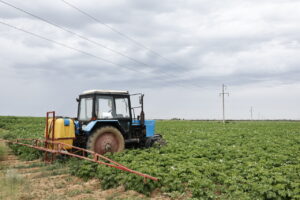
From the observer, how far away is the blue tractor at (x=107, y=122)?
9.34 meters

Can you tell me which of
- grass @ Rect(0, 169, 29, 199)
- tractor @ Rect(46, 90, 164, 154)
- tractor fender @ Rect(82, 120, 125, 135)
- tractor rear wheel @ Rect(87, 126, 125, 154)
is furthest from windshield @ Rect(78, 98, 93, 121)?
grass @ Rect(0, 169, 29, 199)

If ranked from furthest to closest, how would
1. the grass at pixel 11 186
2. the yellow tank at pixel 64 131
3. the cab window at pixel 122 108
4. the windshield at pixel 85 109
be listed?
the cab window at pixel 122 108
the windshield at pixel 85 109
the yellow tank at pixel 64 131
the grass at pixel 11 186

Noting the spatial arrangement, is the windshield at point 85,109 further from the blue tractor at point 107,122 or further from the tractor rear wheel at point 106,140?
the tractor rear wheel at point 106,140

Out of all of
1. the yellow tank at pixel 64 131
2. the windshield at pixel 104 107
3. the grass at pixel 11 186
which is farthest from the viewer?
the windshield at pixel 104 107

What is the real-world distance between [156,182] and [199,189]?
3.43 feet

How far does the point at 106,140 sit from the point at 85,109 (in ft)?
5.32

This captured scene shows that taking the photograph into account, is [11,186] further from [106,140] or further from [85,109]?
[85,109]

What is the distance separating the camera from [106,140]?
951 centimetres

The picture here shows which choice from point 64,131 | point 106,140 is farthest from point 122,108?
point 64,131

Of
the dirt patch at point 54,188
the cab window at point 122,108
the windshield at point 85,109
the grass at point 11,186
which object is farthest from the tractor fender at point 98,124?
the grass at point 11,186

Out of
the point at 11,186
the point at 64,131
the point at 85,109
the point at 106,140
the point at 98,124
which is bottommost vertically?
the point at 11,186

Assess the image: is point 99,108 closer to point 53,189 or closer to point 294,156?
point 53,189

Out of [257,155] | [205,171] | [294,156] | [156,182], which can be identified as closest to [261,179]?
[205,171]

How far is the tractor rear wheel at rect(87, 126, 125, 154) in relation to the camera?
911 centimetres
